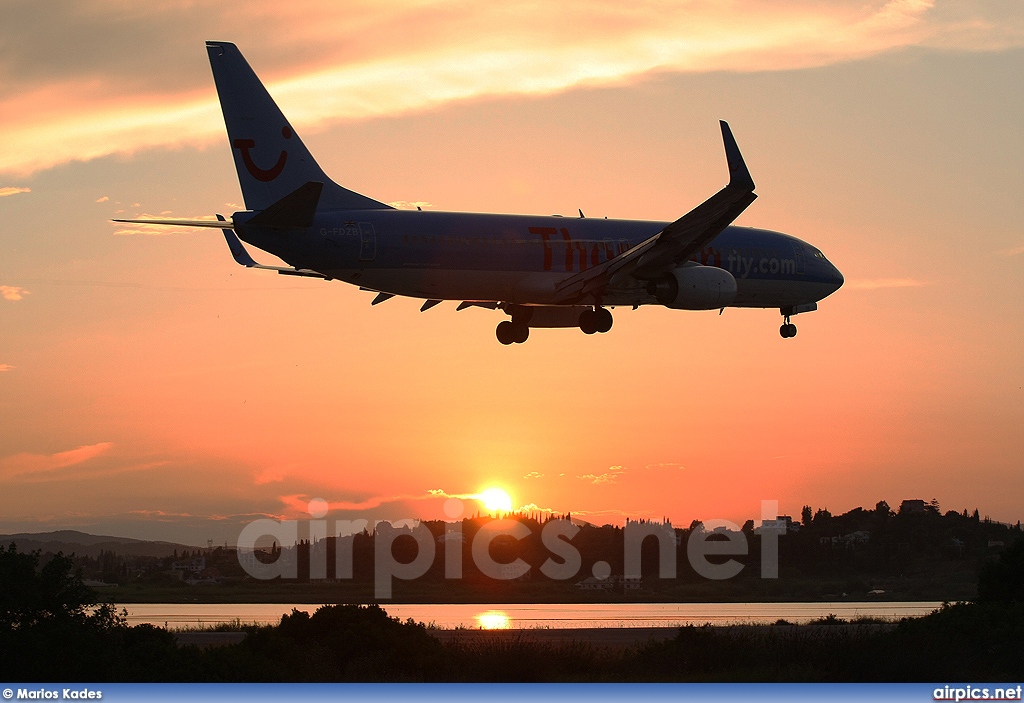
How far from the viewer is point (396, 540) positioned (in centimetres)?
12569

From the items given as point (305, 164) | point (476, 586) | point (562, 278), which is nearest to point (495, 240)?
point (562, 278)

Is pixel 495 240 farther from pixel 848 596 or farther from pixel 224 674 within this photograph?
pixel 848 596

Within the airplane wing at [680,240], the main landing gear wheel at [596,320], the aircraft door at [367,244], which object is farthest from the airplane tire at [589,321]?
the aircraft door at [367,244]

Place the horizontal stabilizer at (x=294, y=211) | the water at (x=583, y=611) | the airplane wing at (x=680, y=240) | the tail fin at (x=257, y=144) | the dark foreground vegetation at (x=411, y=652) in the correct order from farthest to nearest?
the water at (x=583, y=611) → the tail fin at (x=257, y=144) → the airplane wing at (x=680, y=240) → the horizontal stabilizer at (x=294, y=211) → the dark foreground vegetation at (x=411, y=652)

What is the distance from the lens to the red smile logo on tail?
137 ft

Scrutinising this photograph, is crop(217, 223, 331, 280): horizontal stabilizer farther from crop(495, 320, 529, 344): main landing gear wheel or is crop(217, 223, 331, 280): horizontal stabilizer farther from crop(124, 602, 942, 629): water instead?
crop(124, 602, 942, 629): water

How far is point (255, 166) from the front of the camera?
137ft

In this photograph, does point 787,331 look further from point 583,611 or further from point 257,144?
point 583,611

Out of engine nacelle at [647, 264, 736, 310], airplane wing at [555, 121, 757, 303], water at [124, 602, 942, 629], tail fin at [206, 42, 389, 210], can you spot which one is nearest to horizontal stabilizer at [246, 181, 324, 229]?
tail fin at [206, 42, 389, 210]

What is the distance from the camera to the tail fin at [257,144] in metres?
41.5

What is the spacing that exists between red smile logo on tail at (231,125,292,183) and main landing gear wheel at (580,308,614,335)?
1118 cm

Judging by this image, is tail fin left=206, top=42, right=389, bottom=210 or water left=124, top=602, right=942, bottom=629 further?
water left=124, top=602, right=942, bottom=629

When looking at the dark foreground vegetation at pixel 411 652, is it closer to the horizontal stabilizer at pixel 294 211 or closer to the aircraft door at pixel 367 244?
the aircraft door at pixel 367 244

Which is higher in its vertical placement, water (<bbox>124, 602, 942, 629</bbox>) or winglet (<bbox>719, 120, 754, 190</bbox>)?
winglet (<bbox>719, 120, 754, 190</bbox>)
